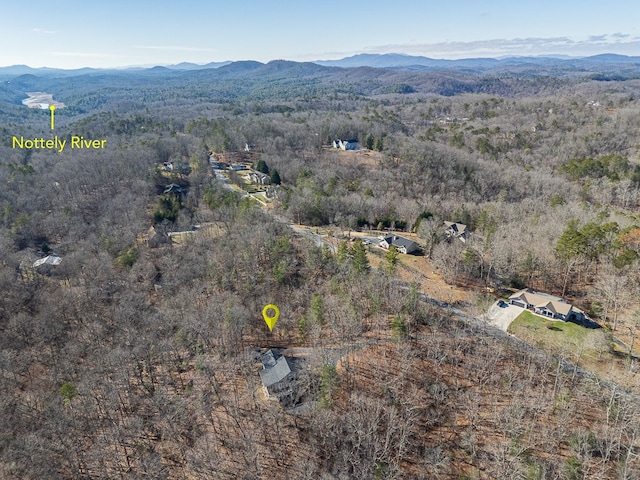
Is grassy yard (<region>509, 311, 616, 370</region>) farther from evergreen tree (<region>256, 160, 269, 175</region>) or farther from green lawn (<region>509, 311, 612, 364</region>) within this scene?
evergreen tree (<region>256, 160, 269, 175</region>)

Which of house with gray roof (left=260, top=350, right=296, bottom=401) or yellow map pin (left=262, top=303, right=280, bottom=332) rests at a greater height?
yellow map pin (left=262, top=303, right=280, bottom=332)

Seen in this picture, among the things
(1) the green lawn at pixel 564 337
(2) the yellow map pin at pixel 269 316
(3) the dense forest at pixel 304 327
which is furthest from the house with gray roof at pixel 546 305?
(2) the yellow map pin at pixel 269 316

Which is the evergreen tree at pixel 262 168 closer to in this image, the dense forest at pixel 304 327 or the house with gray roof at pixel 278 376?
the dense forest at pixel 304 327

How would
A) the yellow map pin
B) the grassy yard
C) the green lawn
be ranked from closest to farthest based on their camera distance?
the grassy yard → the green lawn → the yellow map pin

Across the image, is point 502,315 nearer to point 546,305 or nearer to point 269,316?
point 546,305

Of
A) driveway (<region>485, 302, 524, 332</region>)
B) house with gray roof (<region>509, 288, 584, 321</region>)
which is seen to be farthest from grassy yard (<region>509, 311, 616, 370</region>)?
house with gray roof (<region>509, 288, 584, 321</region>)

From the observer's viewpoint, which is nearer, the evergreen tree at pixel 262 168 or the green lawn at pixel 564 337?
the green lawn at pixel 564 337

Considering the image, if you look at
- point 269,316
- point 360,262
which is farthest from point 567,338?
point 269,316
